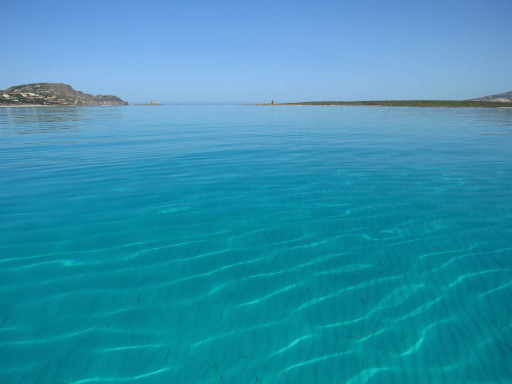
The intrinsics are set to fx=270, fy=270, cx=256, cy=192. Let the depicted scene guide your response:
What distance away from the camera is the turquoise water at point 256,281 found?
2.26 metres

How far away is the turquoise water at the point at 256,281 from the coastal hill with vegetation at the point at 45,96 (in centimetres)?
7917

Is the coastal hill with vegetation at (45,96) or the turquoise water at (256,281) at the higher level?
the coastal hill with vegetation at (45,96)

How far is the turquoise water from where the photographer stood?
2256mm

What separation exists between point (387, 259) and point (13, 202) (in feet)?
22.4

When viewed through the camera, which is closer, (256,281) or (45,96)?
(256,281)

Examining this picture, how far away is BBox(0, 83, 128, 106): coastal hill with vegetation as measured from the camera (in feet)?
218

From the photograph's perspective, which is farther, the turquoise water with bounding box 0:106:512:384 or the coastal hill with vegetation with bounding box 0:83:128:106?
the coastal hill with vegetation with bounding box 0:83:128:106

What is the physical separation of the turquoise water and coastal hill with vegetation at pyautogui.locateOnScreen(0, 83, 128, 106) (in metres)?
79.2

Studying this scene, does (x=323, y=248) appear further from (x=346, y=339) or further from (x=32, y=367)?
(x=32, y=367)

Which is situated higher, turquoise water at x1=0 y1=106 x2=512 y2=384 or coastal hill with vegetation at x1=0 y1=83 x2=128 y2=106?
coastal hill with vegetation at x1=0 y1=83 x2=128 y2=106

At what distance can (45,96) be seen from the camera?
80.1 meters

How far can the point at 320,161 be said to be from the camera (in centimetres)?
889

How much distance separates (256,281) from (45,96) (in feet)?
339

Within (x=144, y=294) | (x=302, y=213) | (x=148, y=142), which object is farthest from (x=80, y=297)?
(x=148, y=142)
